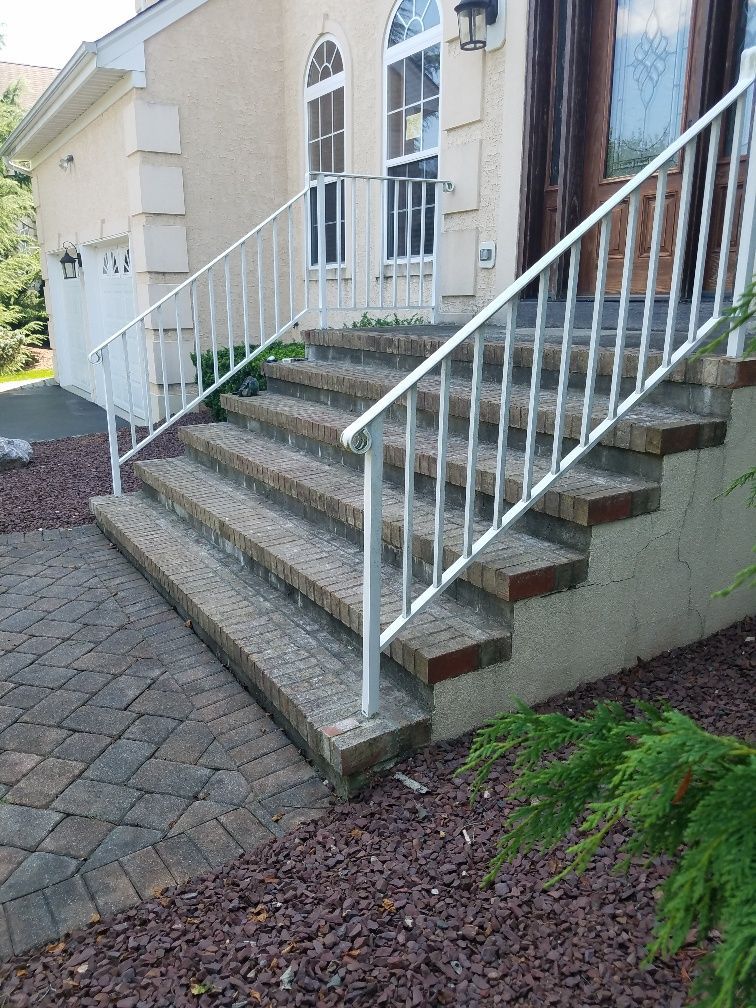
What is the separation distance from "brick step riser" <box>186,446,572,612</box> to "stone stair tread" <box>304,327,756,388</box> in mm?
880

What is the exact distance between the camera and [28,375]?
1484cm

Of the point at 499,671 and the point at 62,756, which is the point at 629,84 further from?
the point at 62,756

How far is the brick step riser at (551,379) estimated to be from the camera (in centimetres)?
283

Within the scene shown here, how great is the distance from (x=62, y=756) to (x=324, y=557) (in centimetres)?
126

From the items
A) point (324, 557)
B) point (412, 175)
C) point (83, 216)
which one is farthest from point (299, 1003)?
point (83, 216)

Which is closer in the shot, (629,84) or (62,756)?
(62,756)

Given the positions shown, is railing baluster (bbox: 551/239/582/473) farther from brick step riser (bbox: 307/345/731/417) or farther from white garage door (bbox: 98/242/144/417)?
white garage door (bbox: 98/242/144/417)

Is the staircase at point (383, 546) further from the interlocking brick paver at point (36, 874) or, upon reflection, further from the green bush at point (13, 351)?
the green bush at point (13, 351)

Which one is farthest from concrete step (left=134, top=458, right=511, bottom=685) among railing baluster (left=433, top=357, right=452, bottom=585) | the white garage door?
the white garage door

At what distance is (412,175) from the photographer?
246 inches

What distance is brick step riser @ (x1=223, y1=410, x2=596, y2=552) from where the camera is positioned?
266 centimetres

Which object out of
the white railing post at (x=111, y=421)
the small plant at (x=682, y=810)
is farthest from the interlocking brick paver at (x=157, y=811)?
the white railing post at (x=111, y=421)

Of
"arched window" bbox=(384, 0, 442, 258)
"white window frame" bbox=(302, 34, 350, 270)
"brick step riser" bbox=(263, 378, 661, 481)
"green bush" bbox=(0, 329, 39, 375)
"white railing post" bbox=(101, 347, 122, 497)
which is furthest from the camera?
"green bush" bbox=(0, 329, 39, 375)

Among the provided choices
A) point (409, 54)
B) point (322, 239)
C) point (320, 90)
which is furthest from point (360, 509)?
point (320, 90)
